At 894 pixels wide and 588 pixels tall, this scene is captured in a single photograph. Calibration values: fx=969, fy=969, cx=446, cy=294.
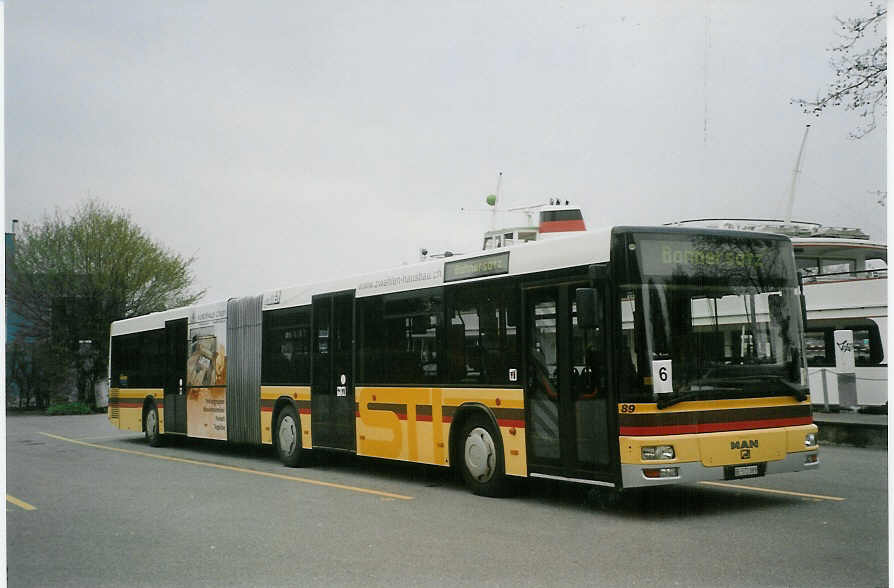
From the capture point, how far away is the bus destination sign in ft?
36.2

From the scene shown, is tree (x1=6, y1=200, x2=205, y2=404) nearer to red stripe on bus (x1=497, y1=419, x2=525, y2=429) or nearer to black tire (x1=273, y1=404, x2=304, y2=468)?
black tire (x1=273, y1=404, x2=304, y2=468)

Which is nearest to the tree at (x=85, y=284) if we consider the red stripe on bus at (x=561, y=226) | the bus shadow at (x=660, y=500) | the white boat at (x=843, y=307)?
the bus shadow at (x=660, y=500)

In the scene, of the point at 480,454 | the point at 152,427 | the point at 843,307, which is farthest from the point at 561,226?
the point at 480,454

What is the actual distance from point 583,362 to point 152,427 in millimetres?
13682

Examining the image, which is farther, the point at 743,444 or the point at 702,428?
the point at 743,444

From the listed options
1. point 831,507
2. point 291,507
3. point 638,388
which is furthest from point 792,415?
point 291,507

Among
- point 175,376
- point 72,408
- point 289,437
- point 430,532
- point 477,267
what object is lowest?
point 430,532

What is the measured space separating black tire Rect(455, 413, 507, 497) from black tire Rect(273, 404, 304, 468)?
442 cm

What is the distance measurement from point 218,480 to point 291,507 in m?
3.25

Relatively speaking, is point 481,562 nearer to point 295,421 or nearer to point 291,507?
point 291,507

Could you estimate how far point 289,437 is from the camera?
15.6m

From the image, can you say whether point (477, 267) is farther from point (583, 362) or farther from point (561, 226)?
point (561, 226)

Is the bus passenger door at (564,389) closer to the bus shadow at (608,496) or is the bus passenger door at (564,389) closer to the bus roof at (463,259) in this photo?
the bus roof at (463,259)

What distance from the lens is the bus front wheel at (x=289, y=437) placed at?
1532 cm
